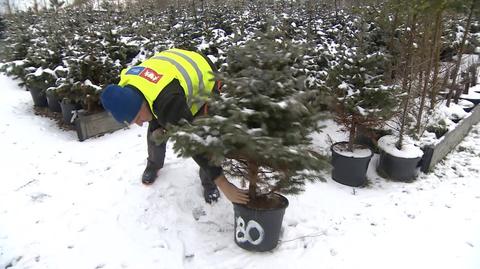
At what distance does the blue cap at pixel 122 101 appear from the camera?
256cm

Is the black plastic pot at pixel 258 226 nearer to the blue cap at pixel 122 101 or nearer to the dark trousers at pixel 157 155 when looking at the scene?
the dark trousers at pixel 157 155

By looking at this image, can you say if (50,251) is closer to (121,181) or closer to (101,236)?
(101,236)

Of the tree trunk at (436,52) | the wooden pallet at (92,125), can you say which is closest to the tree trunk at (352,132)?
the tree trunk at (436,52)

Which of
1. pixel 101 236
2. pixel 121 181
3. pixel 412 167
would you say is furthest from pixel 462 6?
pixel 101 236

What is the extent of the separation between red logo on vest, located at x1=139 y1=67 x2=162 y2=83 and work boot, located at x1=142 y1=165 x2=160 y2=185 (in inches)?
49.0

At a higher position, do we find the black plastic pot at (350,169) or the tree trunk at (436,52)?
the tree trunk at (436,52)

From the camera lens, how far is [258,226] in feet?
9.23

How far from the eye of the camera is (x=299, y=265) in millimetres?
2883

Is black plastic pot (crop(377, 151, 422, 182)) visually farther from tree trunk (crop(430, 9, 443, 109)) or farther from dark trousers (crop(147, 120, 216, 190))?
dark trousers (crop(147, 120, 216, 190))

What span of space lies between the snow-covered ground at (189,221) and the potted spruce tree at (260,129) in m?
0.45

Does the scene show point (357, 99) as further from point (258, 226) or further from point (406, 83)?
point (258, 226)

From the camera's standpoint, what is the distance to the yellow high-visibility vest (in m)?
2.67

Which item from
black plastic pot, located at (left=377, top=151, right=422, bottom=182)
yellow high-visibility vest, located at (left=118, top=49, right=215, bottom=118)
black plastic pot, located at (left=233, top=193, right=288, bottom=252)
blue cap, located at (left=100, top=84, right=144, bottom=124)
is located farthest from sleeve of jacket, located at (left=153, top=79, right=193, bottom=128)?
black plastic pot, located at (left=377, top=151, right=422, bottom=182)

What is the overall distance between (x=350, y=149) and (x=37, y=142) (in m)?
4.25
